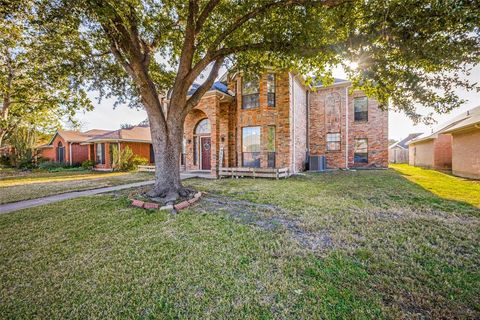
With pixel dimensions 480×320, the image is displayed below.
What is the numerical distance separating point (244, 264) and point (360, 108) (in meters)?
16.6

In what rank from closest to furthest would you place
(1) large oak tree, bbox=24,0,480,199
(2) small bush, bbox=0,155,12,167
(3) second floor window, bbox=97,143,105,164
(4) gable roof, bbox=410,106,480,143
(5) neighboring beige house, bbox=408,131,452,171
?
(1) large oak tree, bbox=24,0,480,199
(4) gable roof, bbox=410,106,480,143
(5) neighboring beige house, bbox=408,131,452,171
(3) second floor window, bbox=97,143,105,164
(2) small bush, bbox=0,155,12,167

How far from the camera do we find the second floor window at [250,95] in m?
11.8

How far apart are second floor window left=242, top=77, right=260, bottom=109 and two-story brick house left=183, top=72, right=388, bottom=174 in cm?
6

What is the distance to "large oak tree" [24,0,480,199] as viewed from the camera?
447cm

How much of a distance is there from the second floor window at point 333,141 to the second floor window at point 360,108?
2208 mm

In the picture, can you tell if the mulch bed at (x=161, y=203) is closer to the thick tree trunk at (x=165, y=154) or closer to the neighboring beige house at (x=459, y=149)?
the thick tree trunk at (x=165, y=154)

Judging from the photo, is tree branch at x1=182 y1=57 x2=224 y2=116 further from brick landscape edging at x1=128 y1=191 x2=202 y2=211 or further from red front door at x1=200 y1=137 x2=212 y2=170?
red front door at x1=200 y1=137 x2=212 y2=170

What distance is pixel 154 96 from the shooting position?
6.39 meters

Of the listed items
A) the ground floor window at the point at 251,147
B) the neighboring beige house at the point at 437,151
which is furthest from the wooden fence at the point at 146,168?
the neighboring beige house at the point at 437,151

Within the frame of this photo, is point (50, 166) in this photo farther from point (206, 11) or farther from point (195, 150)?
point (206, 11)

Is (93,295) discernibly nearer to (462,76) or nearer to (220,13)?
(220,13)

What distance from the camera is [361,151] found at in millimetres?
15617

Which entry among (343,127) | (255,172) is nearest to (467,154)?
(343,127)

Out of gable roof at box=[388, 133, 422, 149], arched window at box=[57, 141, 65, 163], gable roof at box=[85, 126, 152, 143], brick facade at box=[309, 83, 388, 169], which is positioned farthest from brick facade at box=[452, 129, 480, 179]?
arched window at box=[57, 141, 65, 163]
